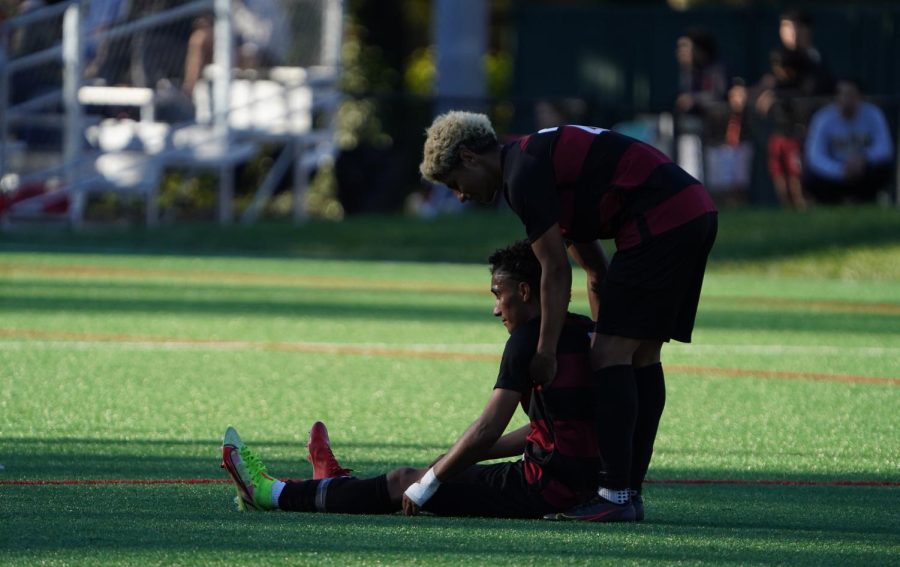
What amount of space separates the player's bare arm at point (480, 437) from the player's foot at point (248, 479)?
503mm

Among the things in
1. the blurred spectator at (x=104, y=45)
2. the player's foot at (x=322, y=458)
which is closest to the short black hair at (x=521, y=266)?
the player's foot at (x=322, y=458)

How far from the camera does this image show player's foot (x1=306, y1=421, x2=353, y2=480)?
21.5 feet

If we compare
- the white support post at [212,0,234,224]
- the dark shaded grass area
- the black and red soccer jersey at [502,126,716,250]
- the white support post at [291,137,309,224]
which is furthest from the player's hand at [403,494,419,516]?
the white support post at [291,137,309,224]

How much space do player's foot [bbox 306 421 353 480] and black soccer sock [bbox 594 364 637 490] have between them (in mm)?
987

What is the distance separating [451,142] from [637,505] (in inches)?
52.5

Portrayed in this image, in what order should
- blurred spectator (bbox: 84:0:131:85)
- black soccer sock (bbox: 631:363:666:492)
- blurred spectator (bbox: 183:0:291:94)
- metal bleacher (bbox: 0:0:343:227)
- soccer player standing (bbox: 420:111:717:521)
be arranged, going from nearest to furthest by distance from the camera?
soccer player standing (bbox: 420:111:717:521) → black soccer sock (bbox: 631:363:666:492) → metal bleacher (bbox: 0:0:343:227) → blurred spectator (bbox: 84:0:131:85) → blurred spectator (bbox: 183:0:291:94)

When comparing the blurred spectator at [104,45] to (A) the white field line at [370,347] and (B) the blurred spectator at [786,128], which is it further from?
(A) the white field line at [370,347]

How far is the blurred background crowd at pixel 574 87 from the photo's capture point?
67.5 feet

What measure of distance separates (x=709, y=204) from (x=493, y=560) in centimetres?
171

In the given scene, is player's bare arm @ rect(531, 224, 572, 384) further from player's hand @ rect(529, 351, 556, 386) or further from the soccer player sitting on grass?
the soccer player sitting on grass

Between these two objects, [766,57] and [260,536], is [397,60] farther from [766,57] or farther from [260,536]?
[260,536]

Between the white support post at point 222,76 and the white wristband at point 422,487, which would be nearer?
the white wristband at point 422,487

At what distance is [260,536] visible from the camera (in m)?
5.63

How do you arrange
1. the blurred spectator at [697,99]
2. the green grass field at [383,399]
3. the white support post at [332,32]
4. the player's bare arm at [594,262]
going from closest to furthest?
the green grass field at [383,399] < the player's bare arm at [594,262] < the blurred spectator at [697,99] < the white support post at [332,32]
